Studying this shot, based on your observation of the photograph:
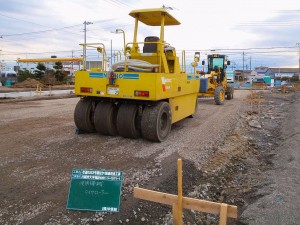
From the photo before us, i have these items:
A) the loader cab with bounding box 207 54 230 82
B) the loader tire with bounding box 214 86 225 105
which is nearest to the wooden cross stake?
the loader tire with bounding box 214 86 225 105

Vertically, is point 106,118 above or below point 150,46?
below

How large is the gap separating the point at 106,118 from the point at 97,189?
3.96 meters

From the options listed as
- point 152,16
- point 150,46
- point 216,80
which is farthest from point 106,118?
point 216,80

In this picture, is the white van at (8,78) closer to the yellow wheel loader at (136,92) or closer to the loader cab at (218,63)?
the loader cab at (218,63)

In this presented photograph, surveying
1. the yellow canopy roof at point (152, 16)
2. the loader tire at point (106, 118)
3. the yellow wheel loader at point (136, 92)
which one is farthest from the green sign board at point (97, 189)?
the yellow canopy roof at point (152, 16)

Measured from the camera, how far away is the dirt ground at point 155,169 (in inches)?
155

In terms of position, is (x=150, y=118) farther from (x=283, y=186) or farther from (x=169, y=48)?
(x=283, y=186)

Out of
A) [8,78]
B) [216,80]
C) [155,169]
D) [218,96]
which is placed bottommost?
[155,169]

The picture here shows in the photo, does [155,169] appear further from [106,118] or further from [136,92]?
[106,118]

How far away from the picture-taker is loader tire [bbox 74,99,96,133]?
789 centimetres

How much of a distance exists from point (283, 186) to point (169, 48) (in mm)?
4901

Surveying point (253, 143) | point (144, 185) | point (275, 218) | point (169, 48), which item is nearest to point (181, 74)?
point (169, 48)

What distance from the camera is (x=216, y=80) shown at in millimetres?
17812

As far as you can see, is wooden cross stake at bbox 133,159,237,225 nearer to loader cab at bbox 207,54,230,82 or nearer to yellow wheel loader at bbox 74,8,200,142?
yellow wheel loader at bbox 74,8,200,142
